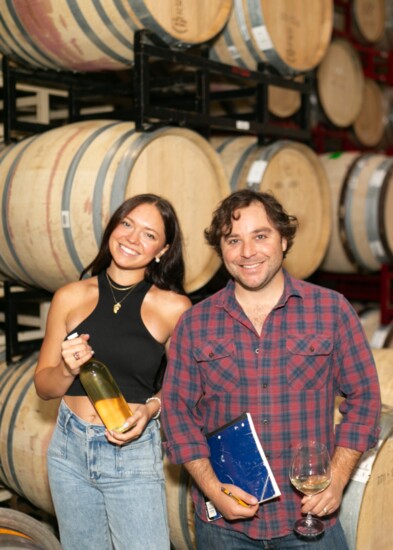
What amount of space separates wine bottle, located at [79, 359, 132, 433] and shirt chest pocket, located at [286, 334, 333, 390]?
51 cm

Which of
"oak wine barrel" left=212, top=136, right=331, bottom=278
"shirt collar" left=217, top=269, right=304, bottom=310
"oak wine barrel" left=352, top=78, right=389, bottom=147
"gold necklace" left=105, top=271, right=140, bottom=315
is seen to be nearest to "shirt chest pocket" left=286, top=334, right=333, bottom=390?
"shirt collar" left=217, top=269, right=304, bottom=310

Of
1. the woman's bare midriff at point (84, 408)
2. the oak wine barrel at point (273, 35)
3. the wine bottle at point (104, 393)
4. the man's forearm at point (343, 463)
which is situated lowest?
the man's forearm at point (343, 463)

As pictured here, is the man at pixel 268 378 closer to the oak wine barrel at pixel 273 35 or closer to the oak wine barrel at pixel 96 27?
the oak wine barrel at pixel 96 27

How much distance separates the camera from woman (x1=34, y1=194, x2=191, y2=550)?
2.29 meters

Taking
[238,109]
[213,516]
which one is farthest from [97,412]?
[238,109]

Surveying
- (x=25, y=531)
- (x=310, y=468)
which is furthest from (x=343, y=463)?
(x=25, y=531)

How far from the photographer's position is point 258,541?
2.21 metres

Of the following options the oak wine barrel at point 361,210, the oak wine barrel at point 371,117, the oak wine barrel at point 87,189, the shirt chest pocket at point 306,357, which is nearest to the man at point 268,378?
the shirt chest pocket at point 306,357

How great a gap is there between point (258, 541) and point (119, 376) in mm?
641

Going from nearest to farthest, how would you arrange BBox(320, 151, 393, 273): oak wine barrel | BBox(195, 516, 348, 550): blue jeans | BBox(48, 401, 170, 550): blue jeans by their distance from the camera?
1. BBox(195, 516, 348, 550): blue jeans
2. BBox(48, 401, 170, 550): blue jeans
3. BBox(320, 151, 393, 273): oak wine barrel

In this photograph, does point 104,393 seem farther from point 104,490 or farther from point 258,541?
point 258,541

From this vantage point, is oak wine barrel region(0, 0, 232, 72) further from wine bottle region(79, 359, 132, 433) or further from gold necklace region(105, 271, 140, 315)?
wine bottle region(79, 359, 132, 433)

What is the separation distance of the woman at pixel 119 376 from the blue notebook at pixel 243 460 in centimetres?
24

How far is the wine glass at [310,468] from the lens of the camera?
6.73 feet
